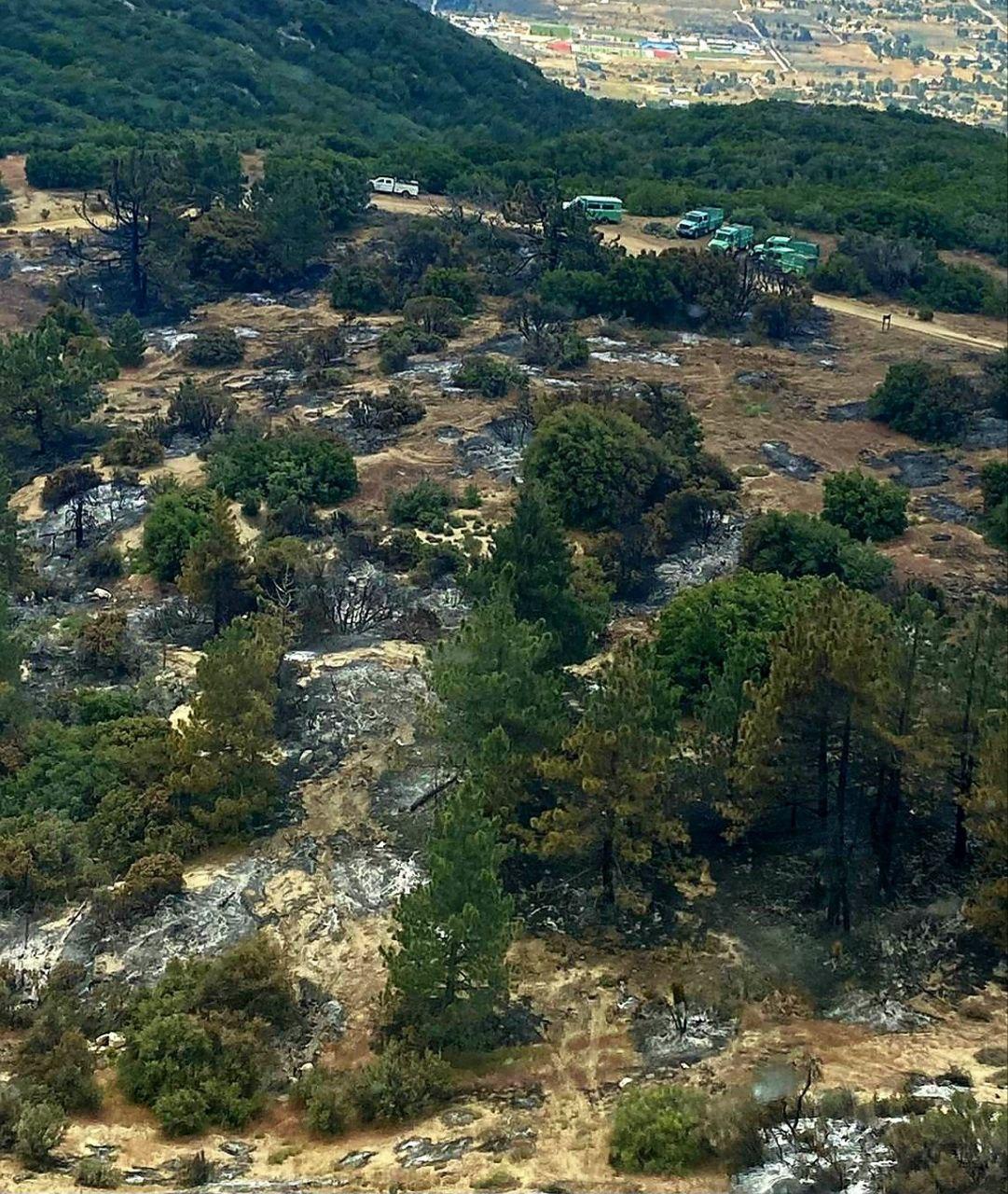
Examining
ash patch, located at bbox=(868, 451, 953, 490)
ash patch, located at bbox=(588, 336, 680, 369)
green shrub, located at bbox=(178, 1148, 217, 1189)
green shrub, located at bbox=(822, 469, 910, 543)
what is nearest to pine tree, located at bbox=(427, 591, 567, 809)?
green shrub, located at bbox=(178, 1148, 217, 1189)

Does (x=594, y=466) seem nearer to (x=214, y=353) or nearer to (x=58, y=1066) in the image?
(x=214, y=353)

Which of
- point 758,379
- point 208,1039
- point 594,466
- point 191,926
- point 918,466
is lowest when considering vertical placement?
point 191,926

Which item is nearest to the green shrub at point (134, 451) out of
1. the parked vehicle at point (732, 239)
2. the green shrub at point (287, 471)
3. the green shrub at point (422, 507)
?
the green shrub at point (287, 471)

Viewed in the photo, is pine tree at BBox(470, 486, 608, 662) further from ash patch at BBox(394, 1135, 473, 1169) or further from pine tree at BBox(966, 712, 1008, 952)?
ash patch at BBox(394, 1135, 473, 1169)

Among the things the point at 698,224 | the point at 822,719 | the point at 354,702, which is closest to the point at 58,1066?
the point at 354,702

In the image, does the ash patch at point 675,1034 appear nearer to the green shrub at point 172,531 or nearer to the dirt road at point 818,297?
the green shrub at point 172,531

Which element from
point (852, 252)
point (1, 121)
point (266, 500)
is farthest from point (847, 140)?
point (266, 500)

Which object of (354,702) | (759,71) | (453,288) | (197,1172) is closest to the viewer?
(197,1172)
